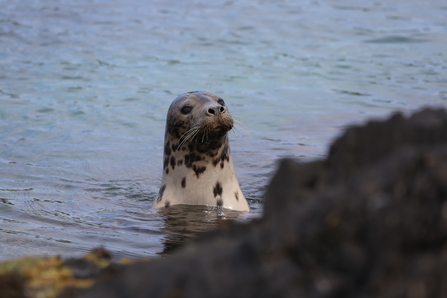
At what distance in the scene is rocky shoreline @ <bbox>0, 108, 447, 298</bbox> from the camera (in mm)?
1471

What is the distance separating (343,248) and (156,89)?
10.2 meters

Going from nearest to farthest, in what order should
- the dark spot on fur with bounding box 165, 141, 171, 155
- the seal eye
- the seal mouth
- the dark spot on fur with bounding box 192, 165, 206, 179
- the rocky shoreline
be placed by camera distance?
the rocky shoreline, the seal mouth, the seal eye, the dark spot on fur with bounding box 192, 165, 206, 179, the dark spot on fur with bounding box 165, 141, 171, 155

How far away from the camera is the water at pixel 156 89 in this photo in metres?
5.73

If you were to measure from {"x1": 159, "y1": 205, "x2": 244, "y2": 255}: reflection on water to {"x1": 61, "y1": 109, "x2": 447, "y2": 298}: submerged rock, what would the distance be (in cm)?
297

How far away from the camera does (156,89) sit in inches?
452

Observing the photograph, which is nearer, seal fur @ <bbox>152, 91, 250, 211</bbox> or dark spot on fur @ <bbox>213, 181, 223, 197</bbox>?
seal fur @ <bbox>152, 91, 250, 211</bbox>

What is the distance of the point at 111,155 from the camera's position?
8547mm

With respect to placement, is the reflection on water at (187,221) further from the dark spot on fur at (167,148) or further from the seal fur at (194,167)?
the dark spot on fur at (167,148)

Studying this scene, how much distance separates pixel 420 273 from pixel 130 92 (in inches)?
401

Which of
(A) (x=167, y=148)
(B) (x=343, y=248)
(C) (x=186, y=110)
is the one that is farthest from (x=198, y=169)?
(B) (x=343, y=248)

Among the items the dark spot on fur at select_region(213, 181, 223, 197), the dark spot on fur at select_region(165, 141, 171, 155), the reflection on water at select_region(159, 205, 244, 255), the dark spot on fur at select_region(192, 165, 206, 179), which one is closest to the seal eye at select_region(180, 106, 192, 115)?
the dark spot on fur at select_region(165, 141, 171, 155)

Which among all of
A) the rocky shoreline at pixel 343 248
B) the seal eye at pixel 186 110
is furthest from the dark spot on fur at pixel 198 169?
the rocky shoreline at pixel 343 248

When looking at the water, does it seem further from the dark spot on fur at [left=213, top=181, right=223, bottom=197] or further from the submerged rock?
the submerged rock

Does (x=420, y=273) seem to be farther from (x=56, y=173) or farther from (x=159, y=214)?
(x=56, y=173)
